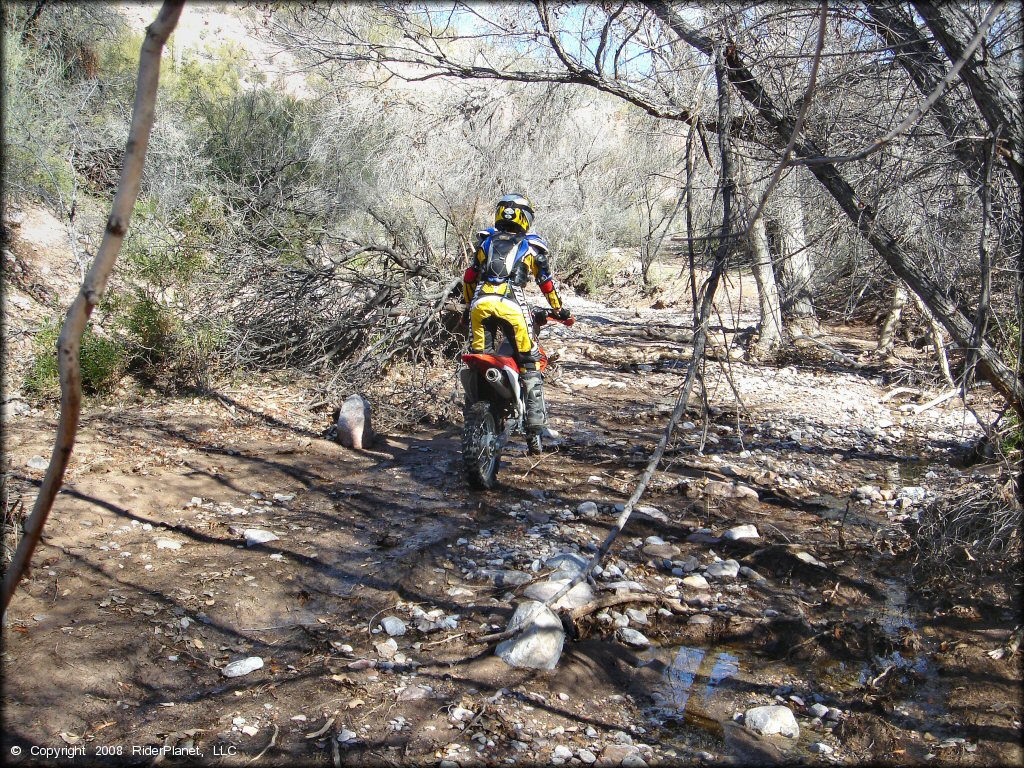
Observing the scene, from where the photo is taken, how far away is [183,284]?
769 cm

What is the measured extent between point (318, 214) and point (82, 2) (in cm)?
799

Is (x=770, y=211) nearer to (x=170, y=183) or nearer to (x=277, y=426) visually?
(x=277, y=426)

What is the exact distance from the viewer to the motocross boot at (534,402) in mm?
6012

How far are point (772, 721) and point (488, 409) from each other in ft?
10.3

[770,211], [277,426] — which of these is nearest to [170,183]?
[277,426]

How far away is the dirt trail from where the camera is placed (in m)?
2.88

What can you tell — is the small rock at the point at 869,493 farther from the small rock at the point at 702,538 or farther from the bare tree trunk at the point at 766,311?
the bare tree trunk at the point at 766,311

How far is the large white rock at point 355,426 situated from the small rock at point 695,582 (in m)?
3.41

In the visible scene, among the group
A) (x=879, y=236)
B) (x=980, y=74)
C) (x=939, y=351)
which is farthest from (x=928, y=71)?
(x=939, y=351)

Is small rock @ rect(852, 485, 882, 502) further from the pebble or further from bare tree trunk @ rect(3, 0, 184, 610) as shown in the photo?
bare tree trunk @ rect(3, 0, 184, 610)

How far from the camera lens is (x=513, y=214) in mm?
5992

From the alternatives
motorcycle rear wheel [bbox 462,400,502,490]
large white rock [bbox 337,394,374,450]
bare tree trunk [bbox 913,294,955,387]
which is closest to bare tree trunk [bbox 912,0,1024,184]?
bare tree trunk [bbox 913,294,955,387]

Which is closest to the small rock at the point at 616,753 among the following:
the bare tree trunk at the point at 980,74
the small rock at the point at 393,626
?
the small rock at the point at 393,626

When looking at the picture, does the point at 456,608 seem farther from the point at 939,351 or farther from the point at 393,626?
the point at 939,351
